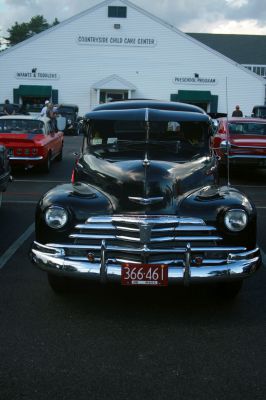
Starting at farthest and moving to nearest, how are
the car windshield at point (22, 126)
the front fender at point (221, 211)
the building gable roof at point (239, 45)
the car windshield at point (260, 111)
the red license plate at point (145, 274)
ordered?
the building gable roof at point (239, 45) < the car windshield at point (260, 111) < the car windshield at point (22, 126) < the front fender at point (221, 211) < the red license plate at point (145, 274)

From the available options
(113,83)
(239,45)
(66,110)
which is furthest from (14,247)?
(239,45)

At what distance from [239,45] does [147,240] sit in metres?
51.8

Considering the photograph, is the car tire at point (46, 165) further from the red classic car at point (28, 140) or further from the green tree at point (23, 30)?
the green tree at point (23, 30)

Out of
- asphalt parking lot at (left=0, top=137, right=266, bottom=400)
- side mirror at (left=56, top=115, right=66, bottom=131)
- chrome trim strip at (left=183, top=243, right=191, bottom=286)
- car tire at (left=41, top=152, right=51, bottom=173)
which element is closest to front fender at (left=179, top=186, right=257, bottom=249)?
chrome trim strip at (left=183, top=243, right=191, bottom=286)

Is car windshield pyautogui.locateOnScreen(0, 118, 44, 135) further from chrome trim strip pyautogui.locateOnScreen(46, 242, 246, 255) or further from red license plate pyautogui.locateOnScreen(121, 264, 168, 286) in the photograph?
red license plate pyautogui.locateOnScreen(121, 264, 168, 286)

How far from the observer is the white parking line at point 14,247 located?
6.33 meters

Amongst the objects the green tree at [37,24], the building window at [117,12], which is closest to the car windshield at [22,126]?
the building window at [117,12]

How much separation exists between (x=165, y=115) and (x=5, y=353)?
3.35 m

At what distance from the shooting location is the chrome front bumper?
14.5 feet

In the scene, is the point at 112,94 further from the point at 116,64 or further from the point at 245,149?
the point at 245,149

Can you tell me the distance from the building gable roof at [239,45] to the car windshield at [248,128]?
3862cm

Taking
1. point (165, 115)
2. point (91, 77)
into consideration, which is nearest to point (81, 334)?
point (165, 115)

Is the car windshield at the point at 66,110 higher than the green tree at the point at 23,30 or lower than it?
lower

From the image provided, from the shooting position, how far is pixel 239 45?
5281cm
